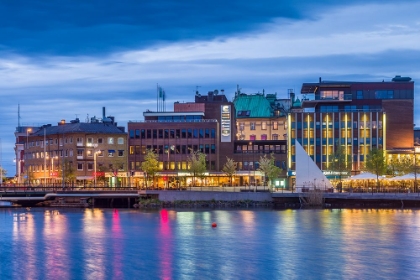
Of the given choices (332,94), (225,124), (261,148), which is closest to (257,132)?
(261,148)

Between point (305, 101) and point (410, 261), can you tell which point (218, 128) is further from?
point (410, 261)

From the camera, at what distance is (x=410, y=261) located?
199ft

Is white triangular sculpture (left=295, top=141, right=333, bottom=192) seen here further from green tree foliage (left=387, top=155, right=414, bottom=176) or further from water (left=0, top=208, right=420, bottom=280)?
green tree foliage (left=387, top=155, right=414, bottom=176)

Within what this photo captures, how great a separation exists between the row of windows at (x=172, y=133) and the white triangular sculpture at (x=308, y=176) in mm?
42882

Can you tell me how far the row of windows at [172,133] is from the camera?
16212cm

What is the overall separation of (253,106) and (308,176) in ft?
229

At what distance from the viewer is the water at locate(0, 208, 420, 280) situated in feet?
186

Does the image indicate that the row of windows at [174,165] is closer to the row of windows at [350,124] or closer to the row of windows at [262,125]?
the row of windows at [350,124]

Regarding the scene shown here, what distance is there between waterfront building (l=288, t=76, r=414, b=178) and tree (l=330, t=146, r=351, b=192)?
7.74m

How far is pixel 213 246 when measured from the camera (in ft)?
228

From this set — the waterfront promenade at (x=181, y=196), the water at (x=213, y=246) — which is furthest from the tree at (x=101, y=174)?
the water at (x=213, y=246)

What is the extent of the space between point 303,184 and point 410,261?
60.4m

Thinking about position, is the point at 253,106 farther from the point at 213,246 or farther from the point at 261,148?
the point at 213,246

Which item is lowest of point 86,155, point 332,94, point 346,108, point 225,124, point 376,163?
point 376,163
